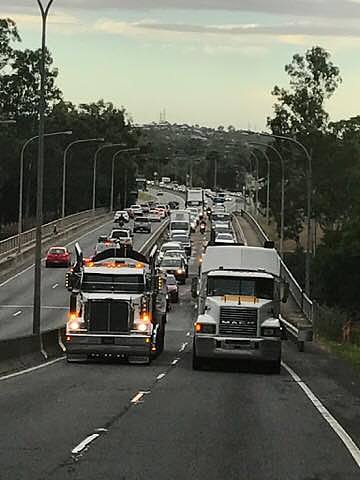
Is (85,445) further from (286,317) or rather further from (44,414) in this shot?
(286,317)

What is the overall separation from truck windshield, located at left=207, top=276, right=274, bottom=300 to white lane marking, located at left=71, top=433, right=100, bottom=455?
14.2 m

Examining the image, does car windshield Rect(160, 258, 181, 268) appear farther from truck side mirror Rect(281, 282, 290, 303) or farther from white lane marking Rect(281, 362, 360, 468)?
white lane marking Rect(281, 362, 360, 468)

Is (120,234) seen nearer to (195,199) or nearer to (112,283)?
(112,283)

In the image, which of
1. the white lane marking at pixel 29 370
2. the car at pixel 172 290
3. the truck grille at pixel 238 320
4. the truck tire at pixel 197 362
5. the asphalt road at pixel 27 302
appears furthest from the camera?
the car at pixel 172 290

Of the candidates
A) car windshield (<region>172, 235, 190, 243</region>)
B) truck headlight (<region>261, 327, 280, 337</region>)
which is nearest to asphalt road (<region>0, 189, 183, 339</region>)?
car windshield (<region>172, 235, 190, 243</region>)

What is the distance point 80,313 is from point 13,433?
15.1m

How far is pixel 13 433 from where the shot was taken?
1644cm

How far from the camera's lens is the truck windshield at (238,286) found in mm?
30391

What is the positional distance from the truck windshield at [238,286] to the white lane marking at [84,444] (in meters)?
14.2

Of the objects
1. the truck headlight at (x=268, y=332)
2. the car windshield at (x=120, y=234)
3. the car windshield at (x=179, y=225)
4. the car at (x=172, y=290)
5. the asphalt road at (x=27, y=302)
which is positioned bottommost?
the asphalt road at (x=27, y=302)

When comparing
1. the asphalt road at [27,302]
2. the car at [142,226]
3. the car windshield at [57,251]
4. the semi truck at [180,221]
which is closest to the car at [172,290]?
the asphalt road at [27,302]

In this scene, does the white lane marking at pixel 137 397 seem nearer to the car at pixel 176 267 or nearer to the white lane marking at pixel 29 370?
the white lane marking at pixel 29 370

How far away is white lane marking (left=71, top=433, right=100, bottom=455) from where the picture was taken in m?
14.7

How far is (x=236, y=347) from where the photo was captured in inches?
1183
